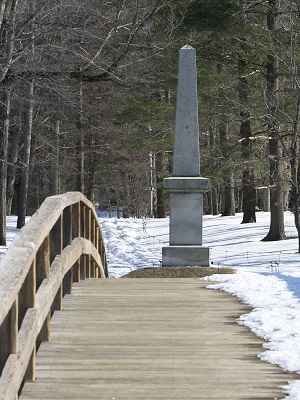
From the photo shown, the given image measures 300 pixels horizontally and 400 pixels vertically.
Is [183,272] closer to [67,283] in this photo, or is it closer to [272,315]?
[67,283]

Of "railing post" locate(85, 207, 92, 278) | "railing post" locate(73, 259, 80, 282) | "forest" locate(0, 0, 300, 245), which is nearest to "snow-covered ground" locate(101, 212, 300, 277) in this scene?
"forest" locate(0, 0, 300, 245)

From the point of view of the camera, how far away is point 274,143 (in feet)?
74.2

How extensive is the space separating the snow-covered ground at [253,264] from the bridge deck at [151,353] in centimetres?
20

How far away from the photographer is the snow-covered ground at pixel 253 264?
20.0ft

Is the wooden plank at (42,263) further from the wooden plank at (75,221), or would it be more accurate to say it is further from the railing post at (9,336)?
the wooden plank at (75,221)

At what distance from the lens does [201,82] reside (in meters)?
22.2

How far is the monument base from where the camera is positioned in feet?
41.7

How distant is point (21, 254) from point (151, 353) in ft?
5.90

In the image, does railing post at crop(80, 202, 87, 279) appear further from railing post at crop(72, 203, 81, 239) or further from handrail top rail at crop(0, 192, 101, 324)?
handrail top rail at crop(0, 192, 101, 324)

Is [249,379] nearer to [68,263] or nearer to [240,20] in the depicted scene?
[68,263]

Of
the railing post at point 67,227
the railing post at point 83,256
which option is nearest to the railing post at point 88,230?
the railing post at point 83,256

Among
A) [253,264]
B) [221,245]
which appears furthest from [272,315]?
[221,245]

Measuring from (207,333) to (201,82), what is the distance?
53.9 feet

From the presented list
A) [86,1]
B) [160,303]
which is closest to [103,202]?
[86,1]
